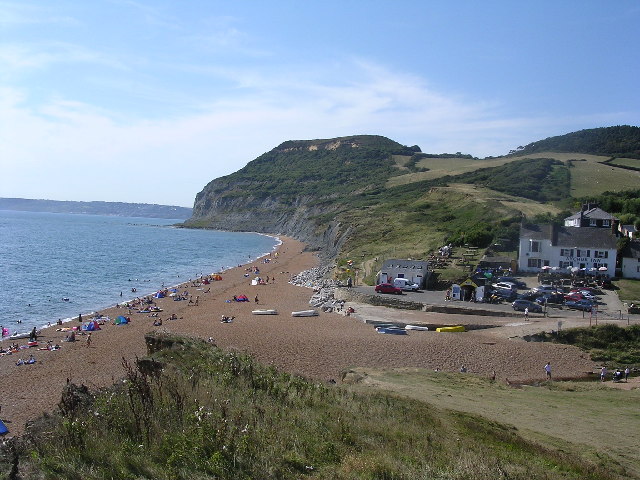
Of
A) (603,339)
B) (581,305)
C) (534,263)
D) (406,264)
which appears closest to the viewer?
(603,339)

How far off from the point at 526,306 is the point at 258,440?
28.9 metres

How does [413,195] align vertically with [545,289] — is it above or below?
above

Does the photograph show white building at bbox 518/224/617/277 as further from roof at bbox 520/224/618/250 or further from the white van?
the white van

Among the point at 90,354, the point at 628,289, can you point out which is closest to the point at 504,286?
the point at 628,289

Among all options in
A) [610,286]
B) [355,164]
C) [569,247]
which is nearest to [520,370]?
[610,286]

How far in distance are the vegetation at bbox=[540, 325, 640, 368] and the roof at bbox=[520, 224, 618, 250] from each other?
14575 millimetres

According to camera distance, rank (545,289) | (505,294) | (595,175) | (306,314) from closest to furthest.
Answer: (306,314) < (505,294) < (545,289) < (595,175)

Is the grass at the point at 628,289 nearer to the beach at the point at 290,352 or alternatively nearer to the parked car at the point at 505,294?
the parked car at the point at 505,294

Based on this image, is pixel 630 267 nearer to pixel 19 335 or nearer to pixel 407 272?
pixel 407 272

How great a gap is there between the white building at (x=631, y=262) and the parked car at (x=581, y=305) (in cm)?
1003

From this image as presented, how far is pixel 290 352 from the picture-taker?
84.9ft

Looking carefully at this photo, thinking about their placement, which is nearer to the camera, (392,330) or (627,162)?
(392,330)

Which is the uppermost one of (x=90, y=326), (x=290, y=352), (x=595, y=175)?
(x=595, y=175)

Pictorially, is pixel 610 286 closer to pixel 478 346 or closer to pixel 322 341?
pixel 478 346
